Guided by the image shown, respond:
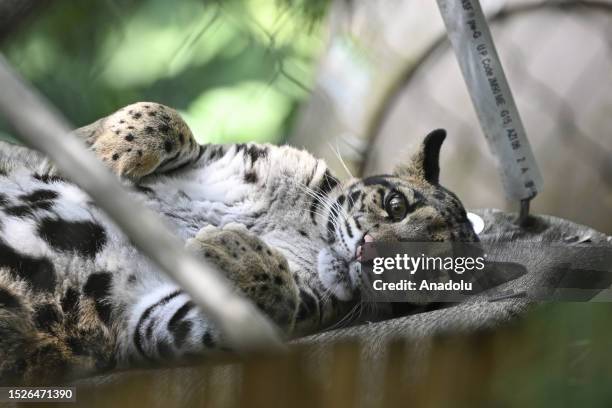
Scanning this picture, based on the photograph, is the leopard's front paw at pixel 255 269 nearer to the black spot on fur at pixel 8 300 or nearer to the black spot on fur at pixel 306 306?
the black spot on fur at pixel 306 306

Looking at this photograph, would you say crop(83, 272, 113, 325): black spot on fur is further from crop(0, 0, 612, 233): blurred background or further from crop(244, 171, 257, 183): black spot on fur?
crop(0, 0, 612, 233): blurred background

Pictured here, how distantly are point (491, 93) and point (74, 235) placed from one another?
2.07 ft

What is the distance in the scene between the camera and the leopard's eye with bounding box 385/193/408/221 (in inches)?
44.4

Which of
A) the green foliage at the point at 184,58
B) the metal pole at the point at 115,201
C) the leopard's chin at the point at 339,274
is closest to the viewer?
the metal pole at the point at 115,201

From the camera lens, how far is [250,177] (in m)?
1.18

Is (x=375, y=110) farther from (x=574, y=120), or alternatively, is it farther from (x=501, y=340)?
(x=501, y=340)

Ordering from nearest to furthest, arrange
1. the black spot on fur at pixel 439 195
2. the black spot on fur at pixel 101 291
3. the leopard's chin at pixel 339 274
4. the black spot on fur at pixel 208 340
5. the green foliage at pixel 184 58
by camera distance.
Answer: the black spot on fur at pixel 208 340
the black spot on fur at pixel 101 291
the leopard's chin at pixel 339 274
the black spot on fur at pixel 439 195
the green foliage at pixel 184 58

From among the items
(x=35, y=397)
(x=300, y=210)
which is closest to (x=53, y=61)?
(x=300, y=210)

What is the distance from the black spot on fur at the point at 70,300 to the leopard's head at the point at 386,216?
0.31m

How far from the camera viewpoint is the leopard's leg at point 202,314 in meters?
0.93

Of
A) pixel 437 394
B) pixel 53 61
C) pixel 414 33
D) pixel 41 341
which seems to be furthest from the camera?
pixel 414 33

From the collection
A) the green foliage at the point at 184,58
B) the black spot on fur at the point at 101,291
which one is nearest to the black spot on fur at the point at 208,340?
the black spot on fur at the point at 101,291

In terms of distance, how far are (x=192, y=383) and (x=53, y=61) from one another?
1.09 metres

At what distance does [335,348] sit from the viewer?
0.74m
